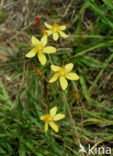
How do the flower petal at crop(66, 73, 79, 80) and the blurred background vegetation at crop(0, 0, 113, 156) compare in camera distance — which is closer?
the flower petal at crop(66, 73, 79, 80)

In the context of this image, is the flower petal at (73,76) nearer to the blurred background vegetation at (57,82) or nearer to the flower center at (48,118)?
the blurred background vegetation at (57,82)

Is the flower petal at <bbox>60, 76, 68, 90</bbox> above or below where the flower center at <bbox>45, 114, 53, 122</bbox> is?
above

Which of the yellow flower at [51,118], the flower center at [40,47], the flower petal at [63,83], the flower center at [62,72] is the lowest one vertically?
the yellow flower at [51,118]

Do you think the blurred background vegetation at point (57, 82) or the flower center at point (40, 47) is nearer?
the flower center at point (40, 47)

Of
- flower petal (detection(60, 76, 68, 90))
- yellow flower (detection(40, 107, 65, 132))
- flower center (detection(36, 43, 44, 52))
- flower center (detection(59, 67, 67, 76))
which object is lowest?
yellow flower (detection(40, 107, 65, 132))

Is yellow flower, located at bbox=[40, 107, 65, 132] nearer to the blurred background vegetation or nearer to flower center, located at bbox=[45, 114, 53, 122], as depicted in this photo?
flower center, located at bbox=[45, 114, 53, 122]

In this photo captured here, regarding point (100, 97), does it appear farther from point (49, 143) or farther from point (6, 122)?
point (6, 122)

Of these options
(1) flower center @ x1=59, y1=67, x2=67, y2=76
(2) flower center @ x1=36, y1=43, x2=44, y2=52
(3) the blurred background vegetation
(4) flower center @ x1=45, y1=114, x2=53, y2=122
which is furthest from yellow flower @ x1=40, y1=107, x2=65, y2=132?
(2) flower center @ x1=36, y1=43, x2=44, y2=52

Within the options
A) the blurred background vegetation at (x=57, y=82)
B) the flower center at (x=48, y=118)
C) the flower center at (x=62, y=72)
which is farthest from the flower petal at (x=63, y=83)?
the flower center at (x=48, y=118)

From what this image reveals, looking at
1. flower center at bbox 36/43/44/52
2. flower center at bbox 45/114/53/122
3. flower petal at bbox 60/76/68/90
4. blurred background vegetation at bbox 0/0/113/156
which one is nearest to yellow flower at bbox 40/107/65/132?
flower center at bbox 45/114/53/122
